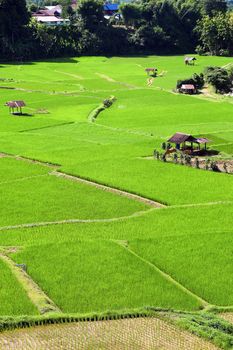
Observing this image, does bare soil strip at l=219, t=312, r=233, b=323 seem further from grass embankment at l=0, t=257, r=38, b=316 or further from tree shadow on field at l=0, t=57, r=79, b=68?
tree shadow on field at l=0, t=57, r=79, b=68

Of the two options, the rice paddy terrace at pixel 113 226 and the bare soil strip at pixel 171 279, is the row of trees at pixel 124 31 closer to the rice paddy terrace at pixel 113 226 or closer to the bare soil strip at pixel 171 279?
the rice paddy terrace at pixel 113 226

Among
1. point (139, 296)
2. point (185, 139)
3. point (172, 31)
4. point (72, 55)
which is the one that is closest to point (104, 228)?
point (139, 296)

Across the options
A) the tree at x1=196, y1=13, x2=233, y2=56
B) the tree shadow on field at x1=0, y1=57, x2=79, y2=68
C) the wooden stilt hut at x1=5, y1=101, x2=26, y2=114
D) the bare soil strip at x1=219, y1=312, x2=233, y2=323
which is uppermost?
the tree at x1=196, y1=13, x2=233, y2=56

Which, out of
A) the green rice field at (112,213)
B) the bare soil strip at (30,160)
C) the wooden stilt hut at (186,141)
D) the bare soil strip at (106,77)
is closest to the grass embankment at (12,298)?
the green rice field at (112,213)

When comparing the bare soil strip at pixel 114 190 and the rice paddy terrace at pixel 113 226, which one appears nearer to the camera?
the rice paddy terrace at pixel 113 226

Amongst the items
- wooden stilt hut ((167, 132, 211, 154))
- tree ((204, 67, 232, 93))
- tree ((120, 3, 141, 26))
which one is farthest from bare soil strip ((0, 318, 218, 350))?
tree ((120, 3, 141, 26))
